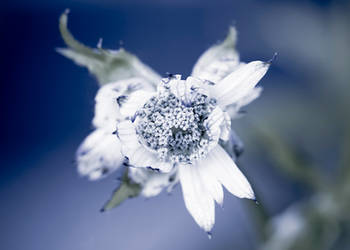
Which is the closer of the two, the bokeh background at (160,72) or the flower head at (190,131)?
the flower head at (190,131)

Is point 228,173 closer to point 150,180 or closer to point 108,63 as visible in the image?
point 150,180

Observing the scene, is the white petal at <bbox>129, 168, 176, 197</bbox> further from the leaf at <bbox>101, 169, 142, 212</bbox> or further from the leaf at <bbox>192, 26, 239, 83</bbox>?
the leaf at <bbox>192, 26, 239, 83</bbox>

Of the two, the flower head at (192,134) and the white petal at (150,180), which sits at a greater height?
the flower head at (192,134)

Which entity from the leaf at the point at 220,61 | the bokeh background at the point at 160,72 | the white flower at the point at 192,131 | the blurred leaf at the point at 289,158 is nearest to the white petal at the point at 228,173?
the white flower at the point at 192,131

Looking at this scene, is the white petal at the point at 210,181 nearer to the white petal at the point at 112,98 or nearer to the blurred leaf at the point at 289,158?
the white petal at the point at 112,98

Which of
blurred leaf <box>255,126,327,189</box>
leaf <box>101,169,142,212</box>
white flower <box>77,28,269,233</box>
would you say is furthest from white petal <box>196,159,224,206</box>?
blurred leaf <box>255,126,327,189</box>

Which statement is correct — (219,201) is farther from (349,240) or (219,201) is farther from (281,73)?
(281,73)
